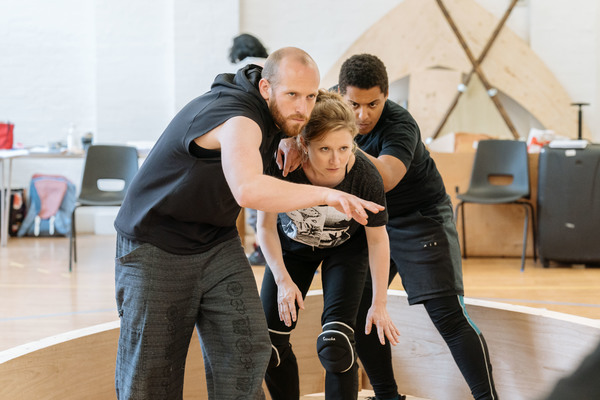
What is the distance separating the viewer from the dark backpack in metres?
6.05

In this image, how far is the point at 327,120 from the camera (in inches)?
72.7

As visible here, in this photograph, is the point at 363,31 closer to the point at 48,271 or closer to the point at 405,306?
the point at 48,271

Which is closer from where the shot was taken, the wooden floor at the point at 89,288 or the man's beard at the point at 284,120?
the man's beard at the point at 284,120

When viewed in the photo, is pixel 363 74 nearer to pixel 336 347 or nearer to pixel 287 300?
pixel 287 300

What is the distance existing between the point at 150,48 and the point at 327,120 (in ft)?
16.6

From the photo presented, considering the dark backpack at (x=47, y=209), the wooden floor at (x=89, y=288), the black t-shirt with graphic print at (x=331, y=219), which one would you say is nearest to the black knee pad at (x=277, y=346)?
the black t-shirt with graphic print at (x=331, y=219)

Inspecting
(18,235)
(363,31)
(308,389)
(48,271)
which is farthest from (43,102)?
(308,389)

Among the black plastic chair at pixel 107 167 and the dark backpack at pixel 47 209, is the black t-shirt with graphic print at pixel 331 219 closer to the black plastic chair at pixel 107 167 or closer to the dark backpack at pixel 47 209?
the black plastic chair at pixel 107 167

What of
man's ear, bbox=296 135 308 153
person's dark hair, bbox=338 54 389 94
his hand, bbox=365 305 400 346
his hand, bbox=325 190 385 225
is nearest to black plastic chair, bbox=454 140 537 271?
person's dark hair, bbox=338 54 389 94

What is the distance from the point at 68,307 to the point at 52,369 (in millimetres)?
1453

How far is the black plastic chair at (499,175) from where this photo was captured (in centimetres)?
475

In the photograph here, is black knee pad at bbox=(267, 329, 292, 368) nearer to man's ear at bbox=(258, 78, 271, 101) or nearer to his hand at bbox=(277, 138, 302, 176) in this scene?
his hand at bbox=(277, 138, 302, 176)

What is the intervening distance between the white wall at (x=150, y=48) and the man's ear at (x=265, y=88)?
15.9ft

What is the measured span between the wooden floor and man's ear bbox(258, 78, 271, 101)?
1809 millimetres
